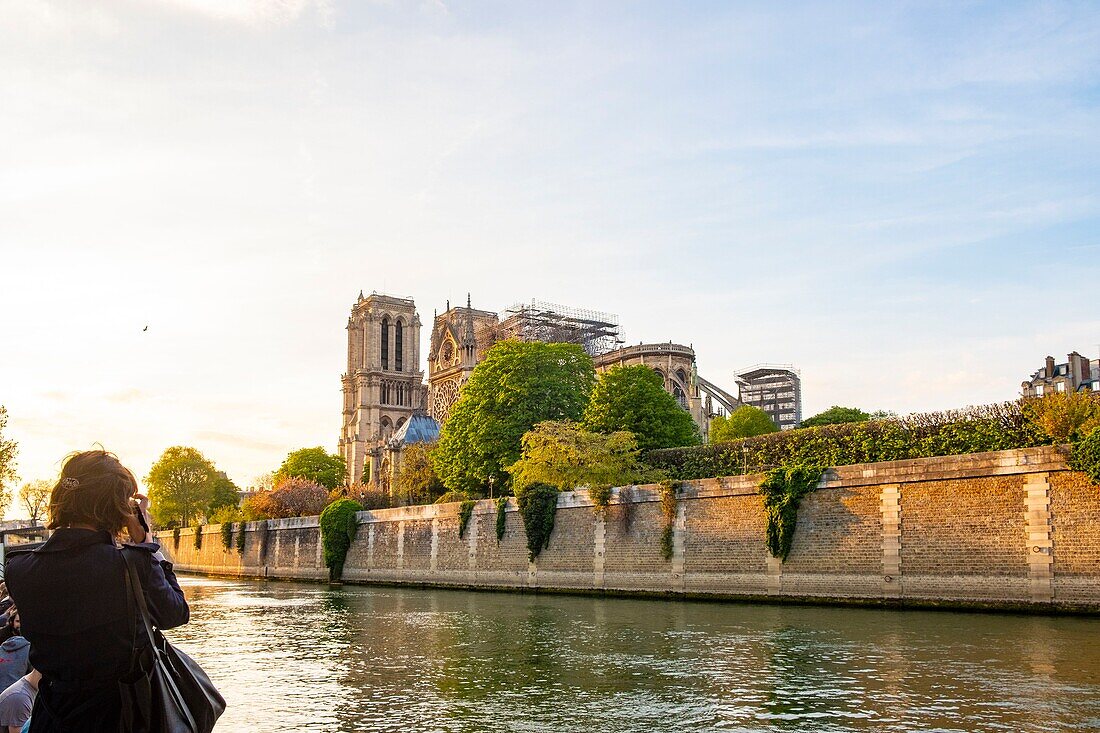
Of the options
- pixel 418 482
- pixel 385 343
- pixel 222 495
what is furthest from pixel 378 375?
pixel 418 482

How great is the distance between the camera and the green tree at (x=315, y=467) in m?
98.9

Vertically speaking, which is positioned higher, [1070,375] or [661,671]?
[1070,375]

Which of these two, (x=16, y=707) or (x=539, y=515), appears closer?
(x=16, y=707)

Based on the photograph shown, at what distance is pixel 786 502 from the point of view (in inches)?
1061

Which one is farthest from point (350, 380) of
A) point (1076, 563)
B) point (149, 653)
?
point (149, 653)

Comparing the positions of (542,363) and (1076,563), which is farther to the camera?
(542,363)

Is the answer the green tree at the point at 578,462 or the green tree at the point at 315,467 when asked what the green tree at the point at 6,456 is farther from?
the green tree at the point at 315,467

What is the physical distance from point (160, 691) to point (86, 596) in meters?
0.47

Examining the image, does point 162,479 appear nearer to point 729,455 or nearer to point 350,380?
point 350,380

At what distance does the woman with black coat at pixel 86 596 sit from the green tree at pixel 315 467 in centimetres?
9545

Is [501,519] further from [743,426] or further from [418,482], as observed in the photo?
[743,426]

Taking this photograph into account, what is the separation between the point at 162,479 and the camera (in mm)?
83750

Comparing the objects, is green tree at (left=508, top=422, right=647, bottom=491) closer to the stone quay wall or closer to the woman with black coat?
the stone quay wall

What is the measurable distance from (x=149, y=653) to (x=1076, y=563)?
21325 mm
